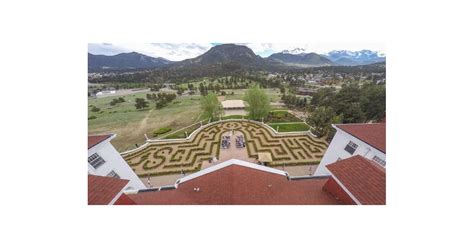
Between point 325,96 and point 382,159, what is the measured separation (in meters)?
11.8

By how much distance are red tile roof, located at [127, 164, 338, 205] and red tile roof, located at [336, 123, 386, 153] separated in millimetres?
1803

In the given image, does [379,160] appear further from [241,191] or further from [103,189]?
[103,189]

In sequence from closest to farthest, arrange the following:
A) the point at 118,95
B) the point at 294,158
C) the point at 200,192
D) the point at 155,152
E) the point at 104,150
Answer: the point at 200,192 < the point at 104,150 < the point at 294,158 < the point at 155,152 < the point at 118,95

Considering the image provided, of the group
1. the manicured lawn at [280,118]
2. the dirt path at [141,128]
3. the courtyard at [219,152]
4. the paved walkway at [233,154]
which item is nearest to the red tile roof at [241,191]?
the courtyard at [219,152]

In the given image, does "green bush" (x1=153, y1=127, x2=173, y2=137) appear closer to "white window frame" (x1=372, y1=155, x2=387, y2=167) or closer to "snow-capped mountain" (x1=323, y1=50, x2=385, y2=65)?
"snow-capped mountain" (x1=323, y1=50, x2=385, y2=65)

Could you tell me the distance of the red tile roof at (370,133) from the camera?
445 centimetres

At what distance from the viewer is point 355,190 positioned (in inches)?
130

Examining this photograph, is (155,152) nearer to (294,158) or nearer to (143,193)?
(143,193)

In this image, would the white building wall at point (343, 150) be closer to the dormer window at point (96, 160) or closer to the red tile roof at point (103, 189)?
the red tile roof at point (103, 189)

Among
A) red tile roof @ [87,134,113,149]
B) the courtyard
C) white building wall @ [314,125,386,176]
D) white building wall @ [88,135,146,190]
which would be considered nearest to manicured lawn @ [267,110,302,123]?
the courtyard

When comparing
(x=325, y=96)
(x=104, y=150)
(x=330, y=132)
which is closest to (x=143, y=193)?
(x=104, y=150)

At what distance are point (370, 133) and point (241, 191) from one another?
4.32 metres

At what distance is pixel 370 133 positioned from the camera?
194 inches

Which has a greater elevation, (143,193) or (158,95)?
(158,95)
